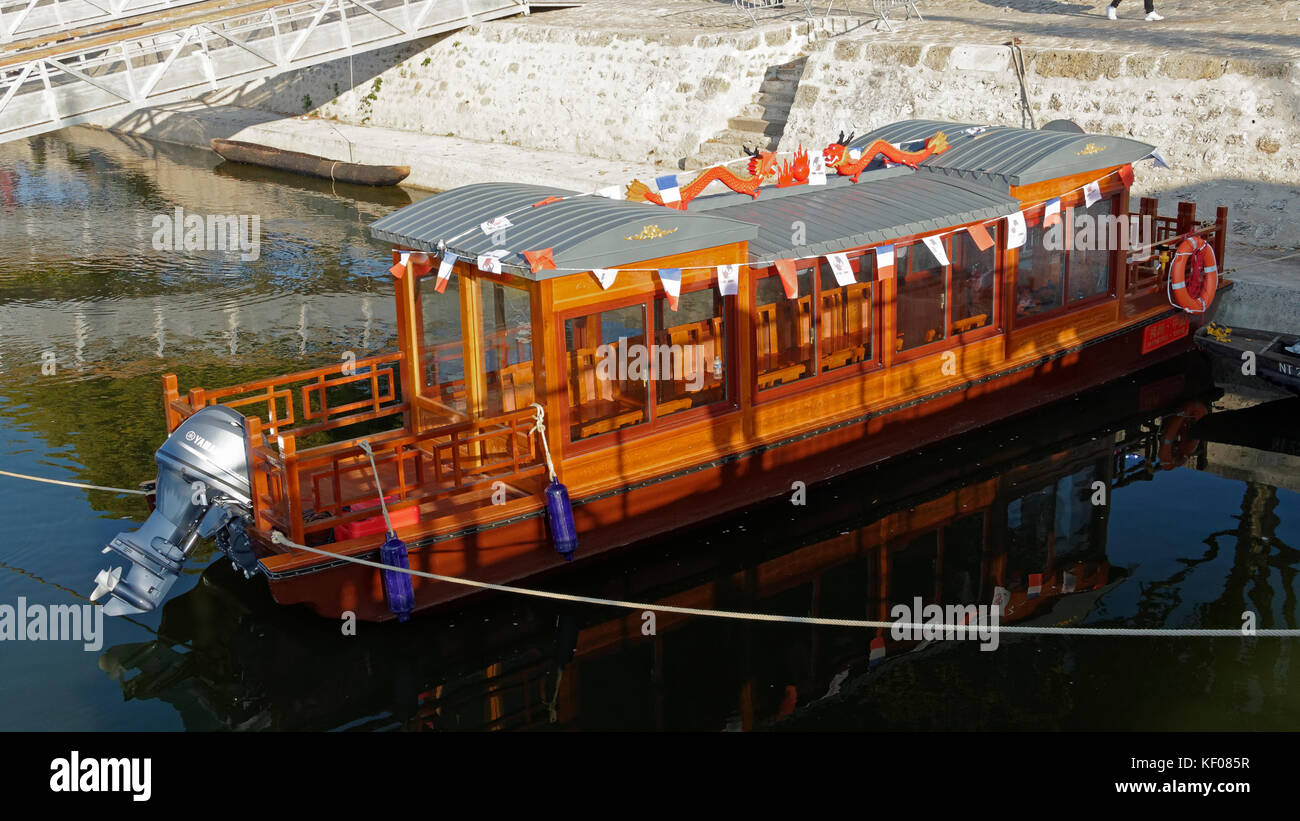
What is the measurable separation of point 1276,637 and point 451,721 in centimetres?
595

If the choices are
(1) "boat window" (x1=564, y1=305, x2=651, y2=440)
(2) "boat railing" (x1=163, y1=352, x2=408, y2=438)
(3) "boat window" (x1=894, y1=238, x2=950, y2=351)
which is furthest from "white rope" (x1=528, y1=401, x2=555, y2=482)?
(3) "boat window" (x1=894, y1=238, x2=950, y2=351)

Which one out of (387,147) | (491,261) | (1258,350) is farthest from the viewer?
(387,147)

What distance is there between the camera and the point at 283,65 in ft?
80.8

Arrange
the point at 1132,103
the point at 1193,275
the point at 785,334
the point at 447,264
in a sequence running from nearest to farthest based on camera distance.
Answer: the point at 447,264 → the point at 785,334 → the point at 1193,275 → the point at 1132,103

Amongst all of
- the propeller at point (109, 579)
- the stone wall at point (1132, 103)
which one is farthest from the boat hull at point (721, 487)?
the stone wall at point (1132, 103)

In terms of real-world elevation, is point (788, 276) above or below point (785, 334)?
above

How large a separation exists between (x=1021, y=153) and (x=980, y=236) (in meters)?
1.37

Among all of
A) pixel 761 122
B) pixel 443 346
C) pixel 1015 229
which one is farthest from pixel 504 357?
pixel 761 122

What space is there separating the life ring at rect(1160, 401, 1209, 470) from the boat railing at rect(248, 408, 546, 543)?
6461 millimetres

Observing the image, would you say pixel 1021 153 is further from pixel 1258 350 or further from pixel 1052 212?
pixel 1258 350

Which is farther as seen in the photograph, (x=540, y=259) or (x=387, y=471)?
(x=387, y=471)

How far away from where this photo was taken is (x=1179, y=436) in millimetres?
13617

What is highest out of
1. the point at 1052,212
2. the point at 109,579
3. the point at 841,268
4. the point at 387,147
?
the point at 1052,212
